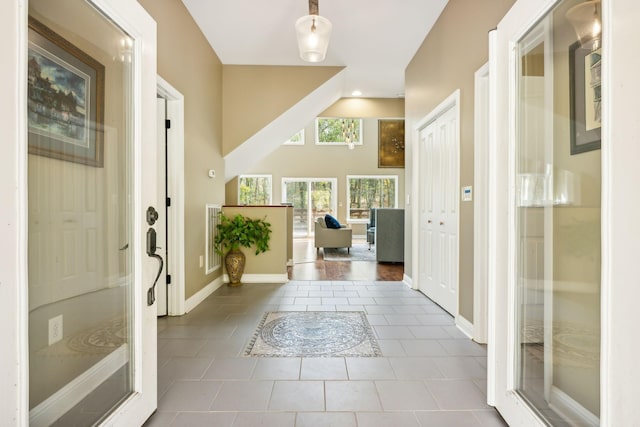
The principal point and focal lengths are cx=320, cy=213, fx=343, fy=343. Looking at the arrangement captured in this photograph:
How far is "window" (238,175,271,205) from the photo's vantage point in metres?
11.5

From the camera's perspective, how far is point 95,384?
1.42m

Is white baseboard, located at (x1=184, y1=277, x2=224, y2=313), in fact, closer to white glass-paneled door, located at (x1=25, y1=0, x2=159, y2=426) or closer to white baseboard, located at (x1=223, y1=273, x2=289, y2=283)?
white baseboard, located at (x1=223, y1=273, x2=289, y2=283)

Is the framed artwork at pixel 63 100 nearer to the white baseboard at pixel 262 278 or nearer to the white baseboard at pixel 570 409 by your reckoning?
the white baseboard at pixel 570 409

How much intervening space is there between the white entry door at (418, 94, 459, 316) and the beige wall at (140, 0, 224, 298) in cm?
243

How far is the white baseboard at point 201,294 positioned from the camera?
→ 10.6 ft

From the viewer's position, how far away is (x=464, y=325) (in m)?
2.72

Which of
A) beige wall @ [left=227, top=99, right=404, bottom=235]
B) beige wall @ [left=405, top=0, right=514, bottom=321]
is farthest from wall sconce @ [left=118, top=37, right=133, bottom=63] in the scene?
beige wall @ [left=227, top=99, right=404, bottom=235]

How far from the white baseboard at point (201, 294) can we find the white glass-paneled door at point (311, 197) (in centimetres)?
738

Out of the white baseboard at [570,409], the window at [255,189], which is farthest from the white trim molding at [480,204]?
the window at [255,189]
